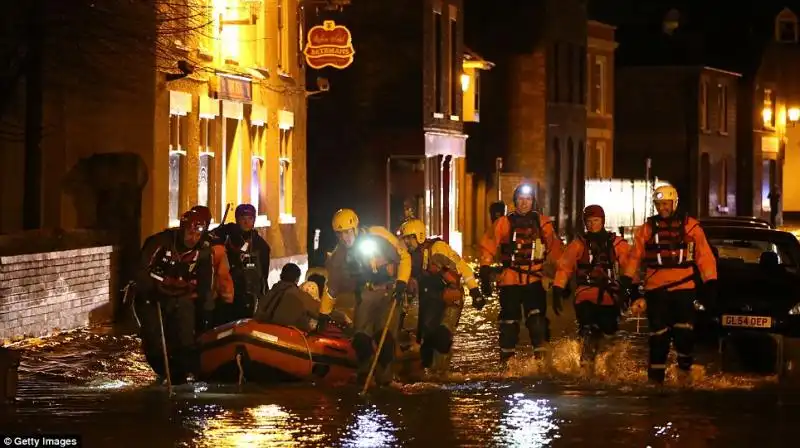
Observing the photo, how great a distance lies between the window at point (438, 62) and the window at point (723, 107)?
94.4 ft

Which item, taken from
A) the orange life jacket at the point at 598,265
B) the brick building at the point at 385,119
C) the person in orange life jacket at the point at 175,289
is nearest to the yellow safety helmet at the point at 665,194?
the orange life jacket at the point at 598,265

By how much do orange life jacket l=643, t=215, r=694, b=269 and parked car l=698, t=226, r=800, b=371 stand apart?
232cm

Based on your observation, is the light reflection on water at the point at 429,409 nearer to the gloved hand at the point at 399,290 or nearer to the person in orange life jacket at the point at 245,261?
the gloved hand at the point at 399,290

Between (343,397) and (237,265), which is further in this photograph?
(237,265)

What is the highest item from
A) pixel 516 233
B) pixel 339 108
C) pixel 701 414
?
pixel 339 108

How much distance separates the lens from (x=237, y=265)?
19.5 m

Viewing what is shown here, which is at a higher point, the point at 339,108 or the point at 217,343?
the point at 339,108

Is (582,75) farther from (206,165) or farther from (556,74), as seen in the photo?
(206,165)

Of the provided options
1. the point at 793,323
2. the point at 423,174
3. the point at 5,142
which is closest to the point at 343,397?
the point at 793,323

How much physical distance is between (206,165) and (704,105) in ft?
130

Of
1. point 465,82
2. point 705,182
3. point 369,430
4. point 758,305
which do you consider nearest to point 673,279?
point 758,305

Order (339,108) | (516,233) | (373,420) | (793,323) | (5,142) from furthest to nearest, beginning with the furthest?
(339,108) → (5,142) → (793,323) → (516,233) → (373,420)

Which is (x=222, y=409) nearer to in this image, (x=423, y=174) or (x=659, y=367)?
(x=659, y=367)

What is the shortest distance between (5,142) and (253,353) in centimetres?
1149
